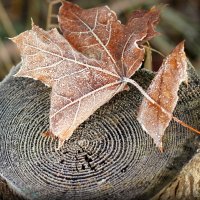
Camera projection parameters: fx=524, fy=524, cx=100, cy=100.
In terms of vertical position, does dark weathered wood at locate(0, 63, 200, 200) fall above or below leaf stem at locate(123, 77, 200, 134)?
below

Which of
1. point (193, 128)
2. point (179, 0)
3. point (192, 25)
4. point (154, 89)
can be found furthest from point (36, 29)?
point (179, 0)

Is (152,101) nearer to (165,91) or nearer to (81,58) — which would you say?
(165,91)

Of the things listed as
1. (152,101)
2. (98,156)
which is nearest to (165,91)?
(152,101)

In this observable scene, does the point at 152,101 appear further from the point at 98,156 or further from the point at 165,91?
the point at 98,156

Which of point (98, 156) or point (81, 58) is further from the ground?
point (81, 58)

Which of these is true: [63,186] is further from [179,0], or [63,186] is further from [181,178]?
[179,0]
